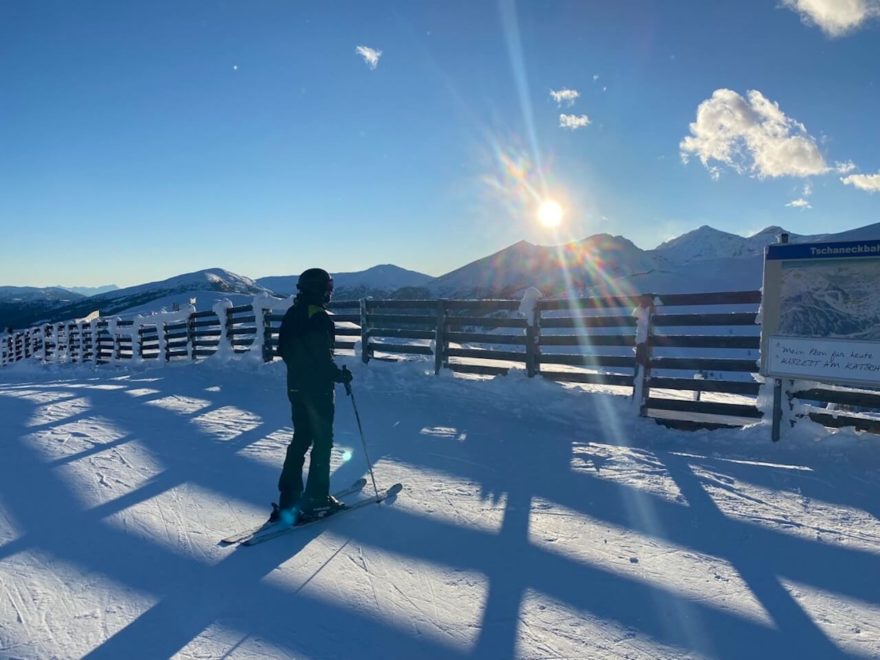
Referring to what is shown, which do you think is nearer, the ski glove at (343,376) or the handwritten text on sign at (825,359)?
the ski glove at (343,376)

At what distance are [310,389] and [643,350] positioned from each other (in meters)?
4.82

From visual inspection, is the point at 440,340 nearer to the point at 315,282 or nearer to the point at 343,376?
the point at 343,376

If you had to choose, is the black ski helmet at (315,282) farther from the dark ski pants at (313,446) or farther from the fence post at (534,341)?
the fence post at (534,341)

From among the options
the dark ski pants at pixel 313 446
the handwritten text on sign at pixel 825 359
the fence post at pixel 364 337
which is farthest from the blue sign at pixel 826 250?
the fence post at pixel 364 337

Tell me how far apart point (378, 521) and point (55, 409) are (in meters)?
7.74

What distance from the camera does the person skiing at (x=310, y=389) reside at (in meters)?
4.51

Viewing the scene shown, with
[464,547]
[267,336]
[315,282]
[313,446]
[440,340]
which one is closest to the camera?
[464,547]

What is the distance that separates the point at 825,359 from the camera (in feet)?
19.3

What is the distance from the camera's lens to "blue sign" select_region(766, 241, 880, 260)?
18.9 ft

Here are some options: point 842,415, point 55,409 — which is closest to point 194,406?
point 55,409

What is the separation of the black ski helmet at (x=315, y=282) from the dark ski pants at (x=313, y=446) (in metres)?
0.81

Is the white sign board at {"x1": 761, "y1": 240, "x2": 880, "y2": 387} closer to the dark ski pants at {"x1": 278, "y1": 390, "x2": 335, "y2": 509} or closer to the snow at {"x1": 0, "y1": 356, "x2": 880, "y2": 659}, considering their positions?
the snow at {"x1": 0, "y1": 356, "x2": 880, "y2": 659}

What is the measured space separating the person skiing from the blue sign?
495cm

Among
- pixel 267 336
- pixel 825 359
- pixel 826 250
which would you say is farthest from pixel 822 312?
pixel 267 336
